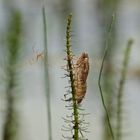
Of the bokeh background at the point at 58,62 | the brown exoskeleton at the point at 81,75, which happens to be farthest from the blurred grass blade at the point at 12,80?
the brown exoskeleton at the point at 81,75

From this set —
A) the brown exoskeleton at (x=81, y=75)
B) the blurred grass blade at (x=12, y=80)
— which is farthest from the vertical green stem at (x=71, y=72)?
the blurred grass blade at (x=12, y=80)

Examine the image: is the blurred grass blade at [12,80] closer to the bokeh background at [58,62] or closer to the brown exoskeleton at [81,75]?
the bokeh background at [58,62]

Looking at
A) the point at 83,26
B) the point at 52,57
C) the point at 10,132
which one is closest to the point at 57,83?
the point at 52,57

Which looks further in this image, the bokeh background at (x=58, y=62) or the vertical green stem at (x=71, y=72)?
the bokeh background at (x=58, y=62)

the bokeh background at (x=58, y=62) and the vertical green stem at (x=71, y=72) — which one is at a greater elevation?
the bokeh background at (x=58, y=62)

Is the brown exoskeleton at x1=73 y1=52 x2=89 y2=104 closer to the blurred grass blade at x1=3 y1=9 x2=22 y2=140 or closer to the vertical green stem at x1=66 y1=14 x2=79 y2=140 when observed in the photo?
the vertical green stem at x1=66 y1=14 x2=79 y2=140

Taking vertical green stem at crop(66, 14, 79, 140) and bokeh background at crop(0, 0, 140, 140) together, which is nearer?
vertical green stem at crop(66, 14, 79, 140)

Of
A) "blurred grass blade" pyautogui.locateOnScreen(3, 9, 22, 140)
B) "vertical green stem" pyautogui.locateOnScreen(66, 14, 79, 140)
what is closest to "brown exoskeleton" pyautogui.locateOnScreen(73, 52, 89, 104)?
"vertical green stem" pyautogui.locateOnScreen(66, 14, 79, 140)

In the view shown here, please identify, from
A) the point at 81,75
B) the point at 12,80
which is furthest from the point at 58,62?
the point at 81,75

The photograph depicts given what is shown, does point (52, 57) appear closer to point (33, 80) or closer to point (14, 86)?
point (33, 80)
